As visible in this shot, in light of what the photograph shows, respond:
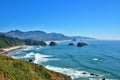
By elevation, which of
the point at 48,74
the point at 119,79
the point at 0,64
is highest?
the point at 0,64

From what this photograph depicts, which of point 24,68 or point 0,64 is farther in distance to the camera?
point 24,68

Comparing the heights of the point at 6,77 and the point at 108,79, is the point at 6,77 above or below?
above

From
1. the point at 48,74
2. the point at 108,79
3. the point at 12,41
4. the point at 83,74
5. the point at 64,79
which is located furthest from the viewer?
Result: the point at 12,41

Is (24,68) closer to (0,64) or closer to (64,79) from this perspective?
(0,64)

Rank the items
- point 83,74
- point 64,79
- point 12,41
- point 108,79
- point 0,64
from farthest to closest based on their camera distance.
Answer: point 12,41 < point 83,74 < point 108,79 < point 64,79 < point 0,64

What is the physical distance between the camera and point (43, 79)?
38406 mm

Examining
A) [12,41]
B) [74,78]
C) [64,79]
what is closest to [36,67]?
[64,79]

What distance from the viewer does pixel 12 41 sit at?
198 metres

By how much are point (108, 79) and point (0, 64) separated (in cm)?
3212

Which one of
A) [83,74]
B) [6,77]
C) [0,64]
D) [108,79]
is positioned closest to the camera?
[6,77]

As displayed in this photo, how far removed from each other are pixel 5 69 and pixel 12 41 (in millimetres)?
169910

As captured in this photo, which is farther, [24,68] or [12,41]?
[12,41]

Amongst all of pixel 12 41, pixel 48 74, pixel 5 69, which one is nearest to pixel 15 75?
pixel 5 69

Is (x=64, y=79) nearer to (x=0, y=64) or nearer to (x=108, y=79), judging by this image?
(x=108, y=79)
